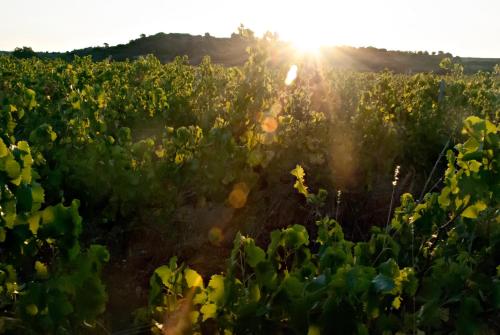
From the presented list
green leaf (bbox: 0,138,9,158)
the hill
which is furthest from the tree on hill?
green leaf (bbox: 0,138,9,158)

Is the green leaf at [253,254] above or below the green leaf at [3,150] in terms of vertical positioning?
below

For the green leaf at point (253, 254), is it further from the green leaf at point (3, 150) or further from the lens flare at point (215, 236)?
the lens flare at point (215, 236)

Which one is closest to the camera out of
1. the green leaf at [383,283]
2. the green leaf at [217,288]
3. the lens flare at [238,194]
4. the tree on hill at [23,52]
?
the green leaf at [383,283]

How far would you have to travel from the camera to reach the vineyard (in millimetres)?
2285

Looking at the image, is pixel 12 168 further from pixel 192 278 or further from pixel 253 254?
pixel 253 254

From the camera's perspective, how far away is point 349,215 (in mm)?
5367

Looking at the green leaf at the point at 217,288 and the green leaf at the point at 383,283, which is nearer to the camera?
the green leaf at the point at 383,283

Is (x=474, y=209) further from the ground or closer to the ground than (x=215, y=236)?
further from the ground

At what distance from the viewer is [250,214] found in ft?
16.1

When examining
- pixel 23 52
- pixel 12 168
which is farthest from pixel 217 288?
pixel 23 52

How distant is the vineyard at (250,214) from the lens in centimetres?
229

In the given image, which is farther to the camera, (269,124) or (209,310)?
(269,124)

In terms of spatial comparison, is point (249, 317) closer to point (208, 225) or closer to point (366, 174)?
point (208, 225)

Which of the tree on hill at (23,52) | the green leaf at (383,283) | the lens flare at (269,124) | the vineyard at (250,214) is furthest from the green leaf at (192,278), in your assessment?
the tree on hill at (23,52)
